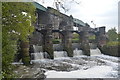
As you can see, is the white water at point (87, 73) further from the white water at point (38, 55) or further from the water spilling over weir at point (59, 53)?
the water spilling over weir at point (59, 53)

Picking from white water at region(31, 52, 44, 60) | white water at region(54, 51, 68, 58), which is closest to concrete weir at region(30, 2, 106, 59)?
white water at region(54, 51, 68, 58)

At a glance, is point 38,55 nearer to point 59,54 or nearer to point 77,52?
point 59,54

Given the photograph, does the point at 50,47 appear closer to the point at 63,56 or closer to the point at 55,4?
the point at 63,56

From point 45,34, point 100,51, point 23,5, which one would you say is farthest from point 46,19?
point 23,5

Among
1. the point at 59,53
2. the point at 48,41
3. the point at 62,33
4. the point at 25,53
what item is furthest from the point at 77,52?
the point at 25,53

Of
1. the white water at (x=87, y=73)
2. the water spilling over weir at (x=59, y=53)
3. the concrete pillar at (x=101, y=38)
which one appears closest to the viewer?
the white water at (x=87, y=73)

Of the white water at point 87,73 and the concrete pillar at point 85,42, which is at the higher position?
the concrete pillar at point 85,42

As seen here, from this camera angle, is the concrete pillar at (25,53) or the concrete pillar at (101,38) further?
the concrete pillar at (101,38)

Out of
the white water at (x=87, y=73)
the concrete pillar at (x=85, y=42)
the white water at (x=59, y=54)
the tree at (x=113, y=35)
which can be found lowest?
the white water at (x=87, y=73)

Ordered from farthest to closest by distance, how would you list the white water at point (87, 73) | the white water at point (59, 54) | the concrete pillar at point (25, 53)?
the white water at point (59, 54), the concrete pillar at point (25, 53), the white water at point (87, 73)

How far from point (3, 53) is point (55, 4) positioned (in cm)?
263

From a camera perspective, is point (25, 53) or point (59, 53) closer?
point (25, 53)

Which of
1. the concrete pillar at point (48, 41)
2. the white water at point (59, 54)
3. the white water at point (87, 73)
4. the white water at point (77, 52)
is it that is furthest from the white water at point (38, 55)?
the white water at point (87, 73)

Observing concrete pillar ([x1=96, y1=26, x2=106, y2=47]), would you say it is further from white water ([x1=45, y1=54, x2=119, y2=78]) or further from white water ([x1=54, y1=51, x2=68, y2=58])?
white water ([x1=45, y1=54, x2=119, y2=78])
